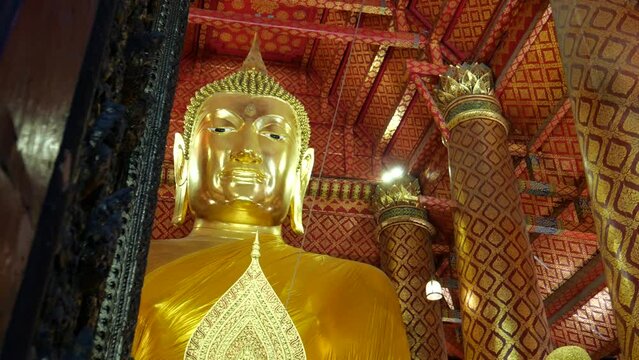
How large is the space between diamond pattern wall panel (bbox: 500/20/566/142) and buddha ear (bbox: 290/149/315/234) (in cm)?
189

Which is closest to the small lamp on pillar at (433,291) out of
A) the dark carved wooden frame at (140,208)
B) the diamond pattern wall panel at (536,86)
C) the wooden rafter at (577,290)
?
the diamond pattern wall panel at (536,86)

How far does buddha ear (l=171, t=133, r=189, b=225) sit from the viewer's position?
4027mm

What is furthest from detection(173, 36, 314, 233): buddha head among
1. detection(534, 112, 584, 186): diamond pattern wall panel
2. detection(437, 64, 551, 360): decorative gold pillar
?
detection(534, 112, 584, 186): diamond pattern wall panel

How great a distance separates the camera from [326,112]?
7.18 meters

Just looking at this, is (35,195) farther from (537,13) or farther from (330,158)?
(330,158)

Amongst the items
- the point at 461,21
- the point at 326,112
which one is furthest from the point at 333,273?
the point at 326,112

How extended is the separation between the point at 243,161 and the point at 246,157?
0.11 feet

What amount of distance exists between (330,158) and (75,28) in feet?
21.2

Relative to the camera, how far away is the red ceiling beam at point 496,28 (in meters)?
4.88

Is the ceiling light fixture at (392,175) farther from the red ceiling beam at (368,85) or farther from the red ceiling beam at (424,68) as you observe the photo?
the red ceiling beam at (424,68)

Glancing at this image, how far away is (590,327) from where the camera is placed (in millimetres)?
7297

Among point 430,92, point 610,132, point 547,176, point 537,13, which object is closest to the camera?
point 610,132

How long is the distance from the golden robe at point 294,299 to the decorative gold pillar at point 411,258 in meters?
1.93

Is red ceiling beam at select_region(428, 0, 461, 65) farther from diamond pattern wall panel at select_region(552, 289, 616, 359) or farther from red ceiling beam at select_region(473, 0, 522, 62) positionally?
diamond pattern wall panel at select_region(552, 289, 616, 359)
